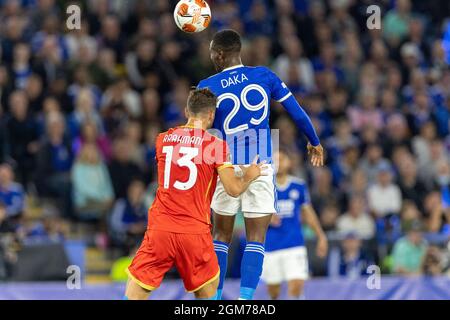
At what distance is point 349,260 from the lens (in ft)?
49.4

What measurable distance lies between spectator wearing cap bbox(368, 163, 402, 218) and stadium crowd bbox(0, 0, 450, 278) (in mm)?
22

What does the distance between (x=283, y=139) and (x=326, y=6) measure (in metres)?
4.58

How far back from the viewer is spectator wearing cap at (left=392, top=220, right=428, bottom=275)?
15.0 m

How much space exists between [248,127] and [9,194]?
644cm

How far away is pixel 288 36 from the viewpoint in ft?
63.5

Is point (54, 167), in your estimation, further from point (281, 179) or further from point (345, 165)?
point (345, 165)

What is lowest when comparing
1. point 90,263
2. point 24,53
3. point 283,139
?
point 90,263

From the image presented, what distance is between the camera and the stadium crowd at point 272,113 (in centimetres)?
1570

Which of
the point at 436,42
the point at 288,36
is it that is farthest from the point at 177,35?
the point at 436,42

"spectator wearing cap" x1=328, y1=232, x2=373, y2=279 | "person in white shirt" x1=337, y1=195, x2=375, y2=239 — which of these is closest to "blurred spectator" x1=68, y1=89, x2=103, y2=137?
"person in white shirt" x1=337, y1=195, x2=375, y2=239

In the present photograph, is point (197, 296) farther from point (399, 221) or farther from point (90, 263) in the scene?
point (399, 221)

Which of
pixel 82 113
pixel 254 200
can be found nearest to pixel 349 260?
pixel 82 113

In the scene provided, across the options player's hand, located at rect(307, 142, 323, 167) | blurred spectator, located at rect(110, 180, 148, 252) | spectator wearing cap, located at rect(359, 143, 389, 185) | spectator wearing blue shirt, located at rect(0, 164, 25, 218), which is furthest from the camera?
spectator wearing cap, located at rect(359, 143, 389, 185)

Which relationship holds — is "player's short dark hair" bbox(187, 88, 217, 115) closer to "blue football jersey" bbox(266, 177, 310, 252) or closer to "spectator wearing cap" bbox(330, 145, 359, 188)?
"blue football jersey" bbox(266, 177, 310, 252)
